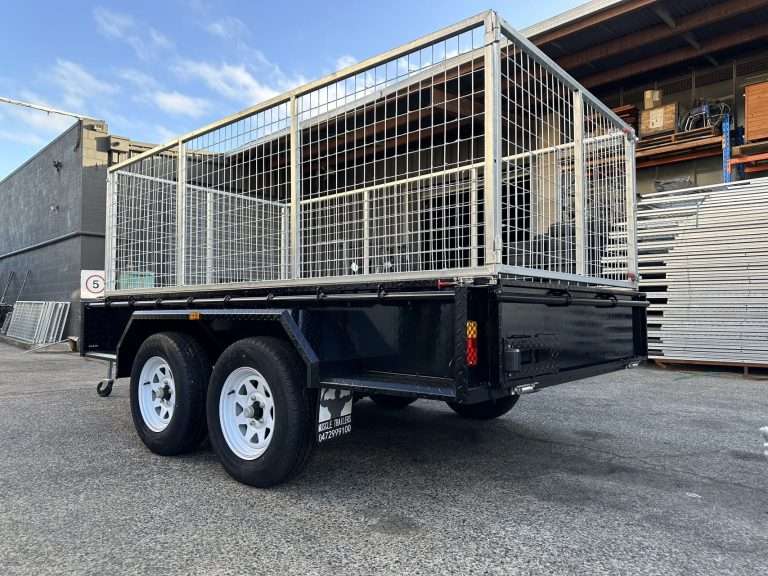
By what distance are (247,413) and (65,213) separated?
15652 mm

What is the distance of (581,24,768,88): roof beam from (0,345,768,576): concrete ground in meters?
7.87

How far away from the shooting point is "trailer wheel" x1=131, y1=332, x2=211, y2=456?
4117 mm

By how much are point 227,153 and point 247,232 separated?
0.87m

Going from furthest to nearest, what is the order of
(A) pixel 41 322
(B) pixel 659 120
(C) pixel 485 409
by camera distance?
(A) pixel 41 322, (B) pixel 659 120, (C) pixel 485 409

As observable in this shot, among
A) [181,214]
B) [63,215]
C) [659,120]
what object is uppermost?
[659,120]

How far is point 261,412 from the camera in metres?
3.64

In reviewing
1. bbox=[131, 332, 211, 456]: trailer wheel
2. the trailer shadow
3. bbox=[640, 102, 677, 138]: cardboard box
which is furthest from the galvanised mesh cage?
bbox=[640, 102, 677, 138]: cardboard box

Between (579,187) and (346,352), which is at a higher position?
(579,187)

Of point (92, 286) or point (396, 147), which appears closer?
point (396, 147)

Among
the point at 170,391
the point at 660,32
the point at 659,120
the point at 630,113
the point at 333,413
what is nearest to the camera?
A: the point at 333,413

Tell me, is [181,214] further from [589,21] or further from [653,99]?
[653,99]

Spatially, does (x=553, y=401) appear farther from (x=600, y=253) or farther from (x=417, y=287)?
(x=417, y=287)

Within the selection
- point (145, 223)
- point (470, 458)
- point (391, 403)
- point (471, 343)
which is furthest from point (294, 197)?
point (391, 403)

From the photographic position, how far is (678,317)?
29.7 ft
